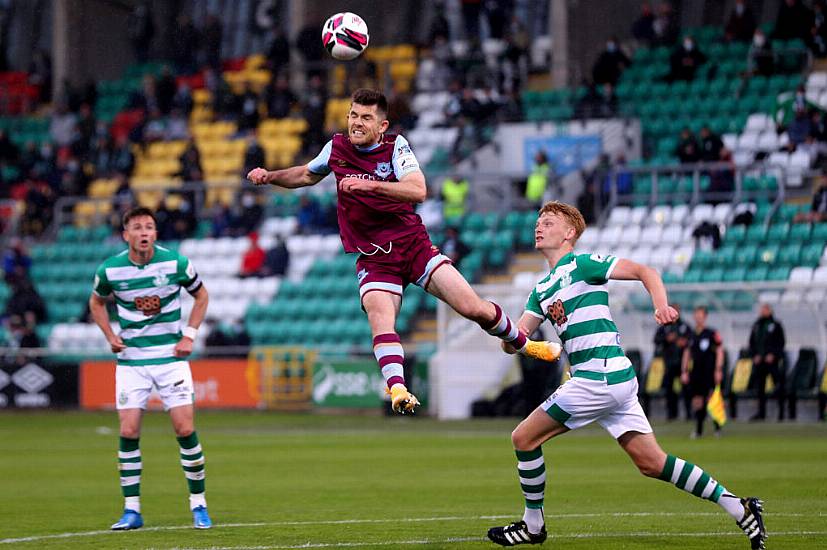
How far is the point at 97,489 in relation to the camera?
47.3 feet

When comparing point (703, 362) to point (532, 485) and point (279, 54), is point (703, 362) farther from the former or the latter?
point (279, 54)

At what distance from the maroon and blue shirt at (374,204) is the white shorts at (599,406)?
1755 mm

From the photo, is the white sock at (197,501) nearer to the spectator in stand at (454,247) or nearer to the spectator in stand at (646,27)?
the spectator in stand at (454,247)

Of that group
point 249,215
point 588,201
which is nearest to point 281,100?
point 249,215

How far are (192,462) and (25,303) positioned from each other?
77.0 feet

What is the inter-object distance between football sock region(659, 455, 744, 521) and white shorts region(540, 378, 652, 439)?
275 mm

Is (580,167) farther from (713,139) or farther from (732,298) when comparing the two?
(732,298)

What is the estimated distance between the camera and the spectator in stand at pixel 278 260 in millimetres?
32344

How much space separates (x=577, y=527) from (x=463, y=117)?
23.7 m

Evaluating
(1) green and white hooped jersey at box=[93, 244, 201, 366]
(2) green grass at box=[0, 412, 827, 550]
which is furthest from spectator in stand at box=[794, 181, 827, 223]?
(1) green and white hooped jersey at box=[93, 244, 201, 366]

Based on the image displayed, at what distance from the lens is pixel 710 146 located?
93.7ft

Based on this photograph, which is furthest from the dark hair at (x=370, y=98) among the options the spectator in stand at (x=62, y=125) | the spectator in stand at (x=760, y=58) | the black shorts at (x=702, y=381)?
the spectator in stand at (x=62, y=125)

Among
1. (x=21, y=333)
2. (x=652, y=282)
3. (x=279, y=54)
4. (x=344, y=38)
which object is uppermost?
(x=279, y=54)

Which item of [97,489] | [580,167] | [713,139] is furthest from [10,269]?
[97,489]
